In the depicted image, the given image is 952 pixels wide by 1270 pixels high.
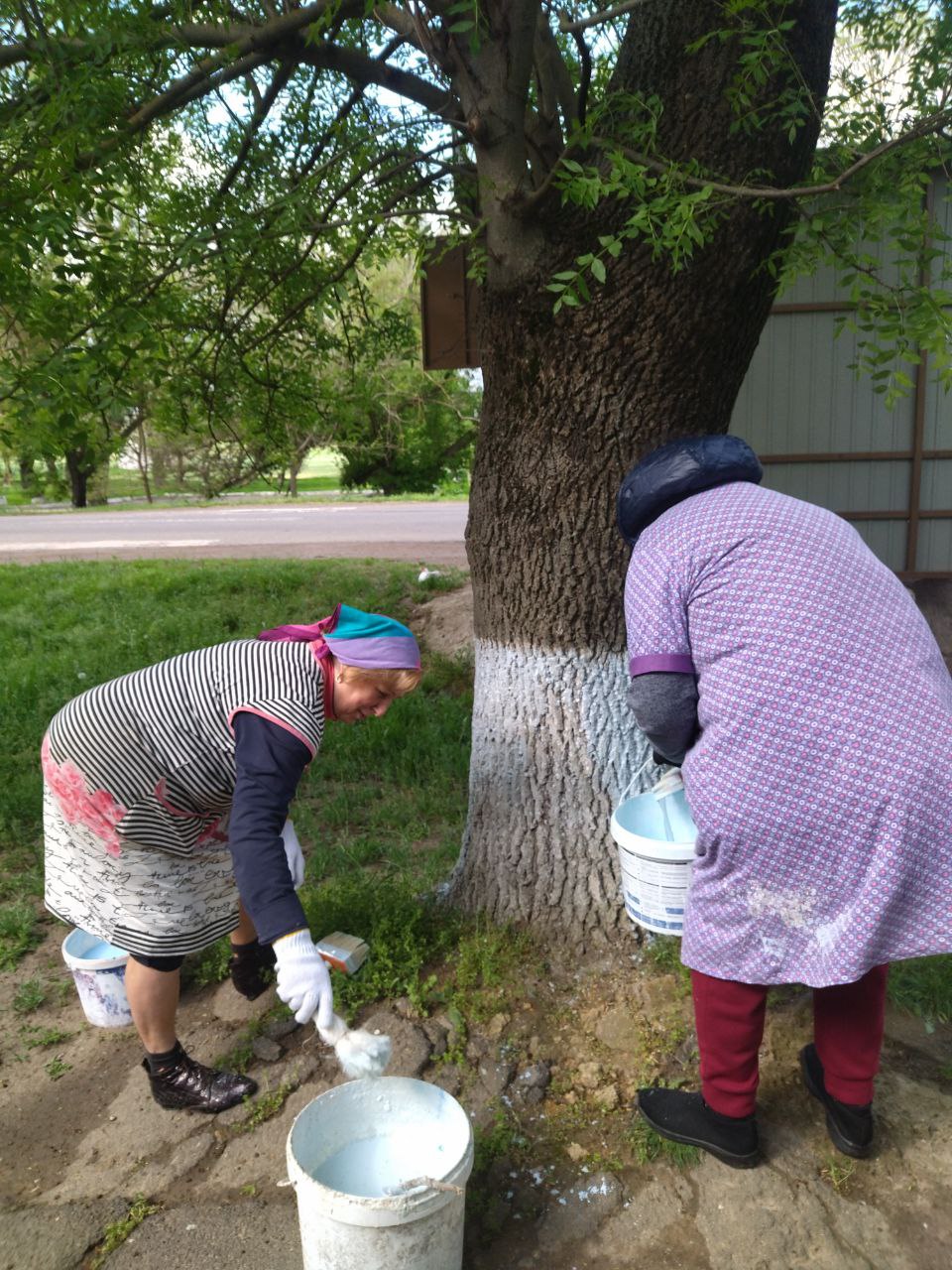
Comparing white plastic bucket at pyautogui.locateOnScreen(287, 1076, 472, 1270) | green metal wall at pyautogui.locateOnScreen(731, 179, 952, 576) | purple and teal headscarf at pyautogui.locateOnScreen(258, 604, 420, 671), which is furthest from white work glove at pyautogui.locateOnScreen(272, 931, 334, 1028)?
green metal wall at pyautogui.locateOnScreen(731, 179, 952, 576)

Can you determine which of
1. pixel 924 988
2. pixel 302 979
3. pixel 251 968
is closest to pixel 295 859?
pixel 251 968

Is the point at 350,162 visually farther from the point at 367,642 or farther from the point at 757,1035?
the point at 757,1035

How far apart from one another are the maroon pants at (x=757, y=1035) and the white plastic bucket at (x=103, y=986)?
5.46 feet

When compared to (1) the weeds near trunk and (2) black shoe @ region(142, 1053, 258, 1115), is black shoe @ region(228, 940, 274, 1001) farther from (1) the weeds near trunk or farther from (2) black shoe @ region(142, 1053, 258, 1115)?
(1) the weeds near trunk

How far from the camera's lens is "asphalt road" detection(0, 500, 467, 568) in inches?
507

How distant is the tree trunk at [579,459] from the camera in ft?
8.69

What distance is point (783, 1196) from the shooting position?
87.3 inches

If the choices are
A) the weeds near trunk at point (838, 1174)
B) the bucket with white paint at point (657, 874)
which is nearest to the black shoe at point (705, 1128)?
the weeds near trunk at point (838, 1174)

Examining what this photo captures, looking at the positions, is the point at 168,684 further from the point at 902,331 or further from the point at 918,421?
the point at 918,421

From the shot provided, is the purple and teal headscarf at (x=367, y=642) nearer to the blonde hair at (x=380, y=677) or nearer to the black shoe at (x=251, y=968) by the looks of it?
the blonde hair at (x=380, y=677)

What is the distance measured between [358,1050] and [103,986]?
1.29 metres

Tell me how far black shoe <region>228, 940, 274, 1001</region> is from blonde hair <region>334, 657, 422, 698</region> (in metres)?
1.21

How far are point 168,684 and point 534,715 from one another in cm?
118

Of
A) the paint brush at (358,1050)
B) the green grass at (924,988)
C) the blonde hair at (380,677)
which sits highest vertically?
the blonde hair at (380,677)
